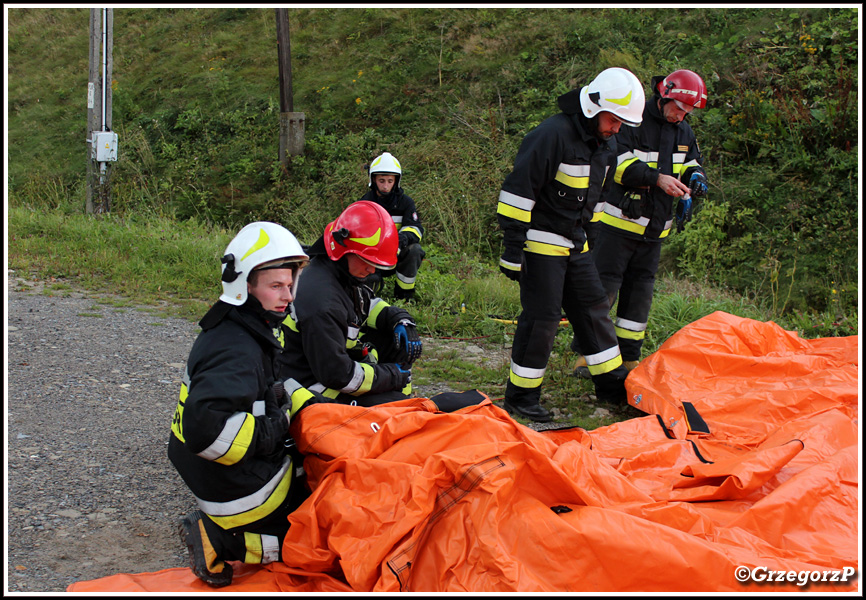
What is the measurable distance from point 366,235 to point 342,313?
0.39 metres

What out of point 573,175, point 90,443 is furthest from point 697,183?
point 90,443

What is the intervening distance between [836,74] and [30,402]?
8865 mm

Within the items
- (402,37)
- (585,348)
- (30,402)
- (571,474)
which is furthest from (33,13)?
(571,474)

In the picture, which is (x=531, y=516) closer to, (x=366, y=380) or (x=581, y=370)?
(x=366, y=380)

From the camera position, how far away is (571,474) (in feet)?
8.61

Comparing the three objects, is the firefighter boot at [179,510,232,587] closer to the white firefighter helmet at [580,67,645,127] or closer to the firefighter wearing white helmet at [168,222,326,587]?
the firefighter wearing white helmet at [168,222,326,587]

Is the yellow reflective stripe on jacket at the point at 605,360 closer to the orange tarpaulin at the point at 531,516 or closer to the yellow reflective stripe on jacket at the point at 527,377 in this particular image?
the yellow reflective stripe on jacket at the point at 527,377

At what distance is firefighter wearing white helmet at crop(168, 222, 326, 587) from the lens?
2.37 m

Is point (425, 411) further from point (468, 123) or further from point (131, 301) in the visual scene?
point (468, 123)

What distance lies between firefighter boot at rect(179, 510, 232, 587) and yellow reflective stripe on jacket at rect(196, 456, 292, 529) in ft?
0.26

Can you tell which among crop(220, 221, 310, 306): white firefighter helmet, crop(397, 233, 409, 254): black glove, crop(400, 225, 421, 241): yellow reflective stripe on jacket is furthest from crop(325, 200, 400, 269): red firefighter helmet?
crop(400, 225, 421, 241): yellow reflective stripe on jacket

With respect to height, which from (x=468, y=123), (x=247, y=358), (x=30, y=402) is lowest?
(x=30, y=402)

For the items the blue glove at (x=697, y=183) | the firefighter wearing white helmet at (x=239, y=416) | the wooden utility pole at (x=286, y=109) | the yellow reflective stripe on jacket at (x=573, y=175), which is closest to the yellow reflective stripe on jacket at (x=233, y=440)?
the firefighter wearing white helmet at (x=239, y=416)

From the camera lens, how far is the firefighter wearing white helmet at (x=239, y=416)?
237 centimetres
